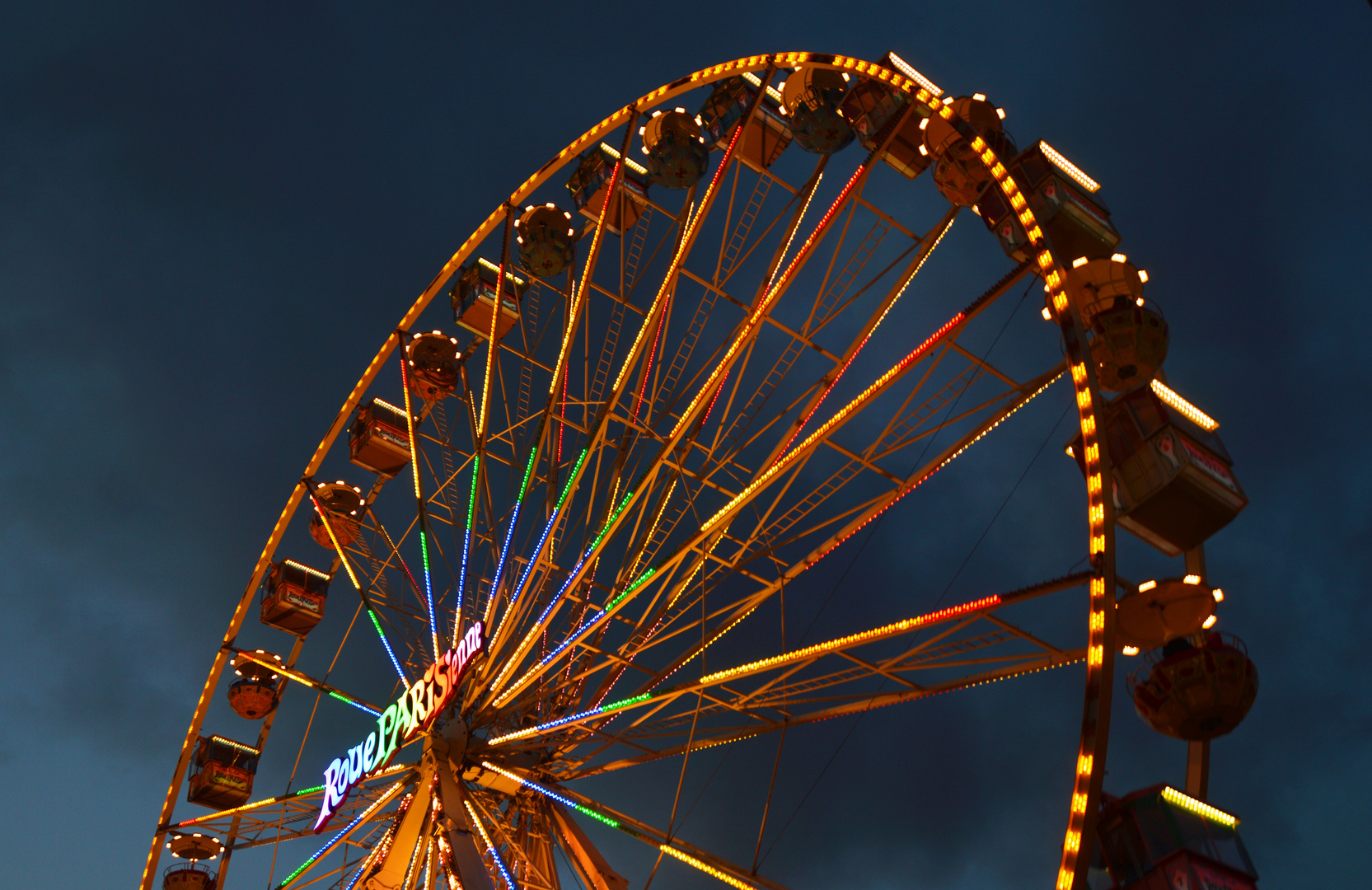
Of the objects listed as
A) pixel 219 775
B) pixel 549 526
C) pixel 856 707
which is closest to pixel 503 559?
pixel 549 526

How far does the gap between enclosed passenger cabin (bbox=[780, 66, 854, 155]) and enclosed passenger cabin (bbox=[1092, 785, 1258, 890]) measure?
7727mm

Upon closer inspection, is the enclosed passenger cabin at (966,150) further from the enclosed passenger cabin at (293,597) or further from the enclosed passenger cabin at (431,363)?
the enclosed passenger cabin at (293,597)

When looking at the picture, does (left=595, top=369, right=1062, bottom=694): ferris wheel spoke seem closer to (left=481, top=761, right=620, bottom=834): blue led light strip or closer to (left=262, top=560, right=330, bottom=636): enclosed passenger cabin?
(left=481, top=761, right=620, bottom=834): blue led light strip

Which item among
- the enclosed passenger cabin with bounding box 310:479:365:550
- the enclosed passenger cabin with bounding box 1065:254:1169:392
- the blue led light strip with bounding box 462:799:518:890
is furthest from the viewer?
the enclosed passenger cabin with bounding box 310:479:365:550

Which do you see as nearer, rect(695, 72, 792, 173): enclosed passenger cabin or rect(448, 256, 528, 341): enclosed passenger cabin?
rect(695, 72, 792, 173): enclosed passenger cabin

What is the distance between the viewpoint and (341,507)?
Result: 677 inches

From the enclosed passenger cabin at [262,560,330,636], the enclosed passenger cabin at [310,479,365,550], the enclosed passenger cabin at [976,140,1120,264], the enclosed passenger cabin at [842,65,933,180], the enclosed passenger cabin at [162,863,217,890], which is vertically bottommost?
the enclosed passenger cabin at [162,863,217,890]

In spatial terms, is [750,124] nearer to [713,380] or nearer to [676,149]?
[676,149]

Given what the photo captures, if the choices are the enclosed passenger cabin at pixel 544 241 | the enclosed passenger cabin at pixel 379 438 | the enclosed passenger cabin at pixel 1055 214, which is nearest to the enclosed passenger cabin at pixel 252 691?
the enclosed passenger cabin at pixel 379 438

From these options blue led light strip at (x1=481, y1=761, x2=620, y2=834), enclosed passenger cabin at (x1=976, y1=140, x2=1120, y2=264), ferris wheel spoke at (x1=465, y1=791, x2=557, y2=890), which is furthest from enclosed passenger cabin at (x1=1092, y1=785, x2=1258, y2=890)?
ferris wheel spoke at (x1=465, y1=791, x2=557, y2=890)

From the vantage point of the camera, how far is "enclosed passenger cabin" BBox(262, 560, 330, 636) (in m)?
17.6

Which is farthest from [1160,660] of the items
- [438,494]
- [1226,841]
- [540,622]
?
[438,494]

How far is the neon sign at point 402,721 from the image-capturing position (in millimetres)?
11438

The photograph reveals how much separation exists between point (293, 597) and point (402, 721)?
638cm
